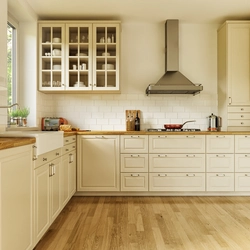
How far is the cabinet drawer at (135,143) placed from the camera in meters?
3.56

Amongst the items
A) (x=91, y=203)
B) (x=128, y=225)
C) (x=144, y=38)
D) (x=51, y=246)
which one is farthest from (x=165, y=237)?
(x=144, y=38)

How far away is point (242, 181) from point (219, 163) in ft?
1.26

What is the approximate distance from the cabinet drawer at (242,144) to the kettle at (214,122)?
1.40ft

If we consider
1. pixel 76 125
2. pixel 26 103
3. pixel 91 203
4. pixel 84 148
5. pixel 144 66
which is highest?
pixel 144 66

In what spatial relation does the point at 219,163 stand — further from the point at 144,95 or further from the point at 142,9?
the point at 142,9

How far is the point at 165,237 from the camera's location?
226 centimetres

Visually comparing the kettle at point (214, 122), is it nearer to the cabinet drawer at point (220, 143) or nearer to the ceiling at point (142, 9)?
the cabinet drawer at point (220, 143)

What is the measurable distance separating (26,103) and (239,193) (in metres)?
3.16

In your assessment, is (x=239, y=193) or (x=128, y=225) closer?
(x=128, y=225)

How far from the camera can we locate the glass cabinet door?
378cm

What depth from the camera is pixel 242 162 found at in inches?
139

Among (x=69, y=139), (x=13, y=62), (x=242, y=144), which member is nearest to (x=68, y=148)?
(x=69, y=139)

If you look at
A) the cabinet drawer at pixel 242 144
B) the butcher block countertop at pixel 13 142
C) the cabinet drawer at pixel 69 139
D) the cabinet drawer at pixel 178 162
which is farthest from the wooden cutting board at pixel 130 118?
the butcher block countertop at pixel 13 142

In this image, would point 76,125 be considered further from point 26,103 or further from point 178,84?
point 178,84
